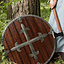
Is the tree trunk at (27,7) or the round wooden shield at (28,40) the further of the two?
the tree trunk at (27,7)

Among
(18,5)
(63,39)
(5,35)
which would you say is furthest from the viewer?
(18,5)

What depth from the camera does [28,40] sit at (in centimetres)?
147

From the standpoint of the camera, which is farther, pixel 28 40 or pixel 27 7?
pixel 27 7

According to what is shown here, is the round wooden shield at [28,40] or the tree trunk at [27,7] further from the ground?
the tree trunk at [27,7]

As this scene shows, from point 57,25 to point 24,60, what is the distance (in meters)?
0.75

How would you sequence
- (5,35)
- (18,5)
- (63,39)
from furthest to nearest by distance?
(18,5) → (63,39) → (5,35)

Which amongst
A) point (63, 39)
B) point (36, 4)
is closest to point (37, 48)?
point (63, 39)

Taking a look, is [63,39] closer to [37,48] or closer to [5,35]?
[37,48]

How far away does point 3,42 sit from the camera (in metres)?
1.46

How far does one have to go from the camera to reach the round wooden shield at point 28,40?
1.46 metres

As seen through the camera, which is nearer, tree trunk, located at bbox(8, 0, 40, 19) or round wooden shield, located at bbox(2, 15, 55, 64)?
A: round wooden shield, located at bbox(2, 15, 55, 64)

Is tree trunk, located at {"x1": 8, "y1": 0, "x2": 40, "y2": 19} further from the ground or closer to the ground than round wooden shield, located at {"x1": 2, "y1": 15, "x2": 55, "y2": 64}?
further from the ground

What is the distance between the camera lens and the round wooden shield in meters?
1.46

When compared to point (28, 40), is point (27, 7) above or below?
above
